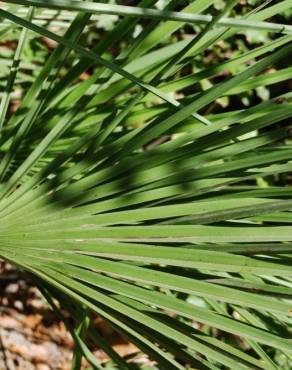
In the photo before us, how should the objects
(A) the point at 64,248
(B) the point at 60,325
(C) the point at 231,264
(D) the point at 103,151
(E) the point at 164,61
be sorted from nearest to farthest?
(C) the point at 231,264, (A) the point at 64,248, (D) the point at 103,151, (E) the point at 164,61, (B) the point at 60,325

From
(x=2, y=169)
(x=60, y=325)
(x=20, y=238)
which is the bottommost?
(x=60, y=325)

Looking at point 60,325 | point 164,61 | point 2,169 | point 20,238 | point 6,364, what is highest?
point 164,61

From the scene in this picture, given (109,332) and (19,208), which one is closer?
(19,208)

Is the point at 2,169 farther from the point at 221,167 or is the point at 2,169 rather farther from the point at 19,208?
the point at 221,167

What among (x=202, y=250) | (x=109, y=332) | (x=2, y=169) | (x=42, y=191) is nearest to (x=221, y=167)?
(x=202, y=250)

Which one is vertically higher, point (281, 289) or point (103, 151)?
point (103, 151)

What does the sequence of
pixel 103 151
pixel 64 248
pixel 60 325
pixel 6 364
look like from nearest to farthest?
pixel 64 248 < pixel 103 151 < pixel 6 364 < pixel 60 325

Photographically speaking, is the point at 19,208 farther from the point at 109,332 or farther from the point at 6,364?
the point at 109,332

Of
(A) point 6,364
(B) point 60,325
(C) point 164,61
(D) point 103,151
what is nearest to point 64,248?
(D) point 103,151

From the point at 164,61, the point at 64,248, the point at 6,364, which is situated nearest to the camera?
the point at 64,248
